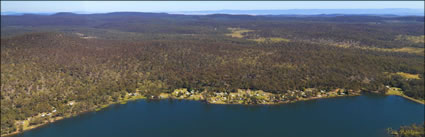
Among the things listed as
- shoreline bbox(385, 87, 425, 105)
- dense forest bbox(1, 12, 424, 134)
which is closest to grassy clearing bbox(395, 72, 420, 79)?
dense forest bbox(1, 12, 424, 134)

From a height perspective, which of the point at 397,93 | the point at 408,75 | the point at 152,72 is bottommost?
the point at 397,93

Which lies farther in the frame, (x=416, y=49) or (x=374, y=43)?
(x=374, y=43)

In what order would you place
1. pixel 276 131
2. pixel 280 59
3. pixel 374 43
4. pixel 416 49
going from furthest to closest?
pixel 374 43 → pixel 416 49 → pixel 280 59 → pixel 276 131

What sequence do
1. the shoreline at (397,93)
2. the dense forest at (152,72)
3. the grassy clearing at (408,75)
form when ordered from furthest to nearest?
the grassy clearing at (408,75) < the shoreline at (397,93) < the dense forest at (152,72)

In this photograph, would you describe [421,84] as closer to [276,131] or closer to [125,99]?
[276,131]

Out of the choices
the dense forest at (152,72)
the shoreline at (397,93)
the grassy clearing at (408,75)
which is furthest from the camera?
the grassy clearing at (408,75)

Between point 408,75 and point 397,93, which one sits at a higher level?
point 408,75

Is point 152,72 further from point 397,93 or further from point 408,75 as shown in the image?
point 408,75

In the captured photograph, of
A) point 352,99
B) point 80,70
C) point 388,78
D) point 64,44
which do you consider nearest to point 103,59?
point 80,70

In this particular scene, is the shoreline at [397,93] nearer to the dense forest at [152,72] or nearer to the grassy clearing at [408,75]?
the dense forest at [152,72]

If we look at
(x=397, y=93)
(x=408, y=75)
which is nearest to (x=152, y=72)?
(x=397, y=93)

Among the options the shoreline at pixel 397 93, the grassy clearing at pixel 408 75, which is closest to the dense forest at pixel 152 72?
the grassy clearing at pixel 408 75
